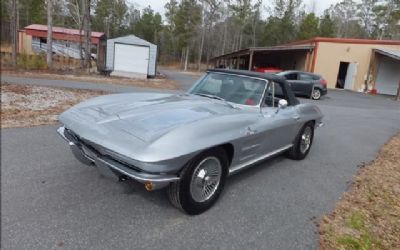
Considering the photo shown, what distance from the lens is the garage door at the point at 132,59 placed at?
22.2 meters

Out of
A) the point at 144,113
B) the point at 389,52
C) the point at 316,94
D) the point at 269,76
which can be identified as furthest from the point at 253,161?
the point at 389,52

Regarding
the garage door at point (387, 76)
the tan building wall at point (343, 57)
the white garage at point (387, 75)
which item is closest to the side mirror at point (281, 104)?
the tan building wall at point (343, 57)

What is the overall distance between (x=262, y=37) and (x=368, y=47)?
119 feet

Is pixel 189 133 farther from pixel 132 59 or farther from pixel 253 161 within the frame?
pixel 132 59

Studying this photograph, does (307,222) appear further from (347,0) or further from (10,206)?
(347,0)

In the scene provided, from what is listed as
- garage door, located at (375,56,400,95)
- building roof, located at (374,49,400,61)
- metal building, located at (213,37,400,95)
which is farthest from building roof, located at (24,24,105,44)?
garage door, located at (375,56,400,95)

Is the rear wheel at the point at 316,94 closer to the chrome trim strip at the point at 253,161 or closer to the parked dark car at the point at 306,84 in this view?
the parked dark car at the point at 306,84

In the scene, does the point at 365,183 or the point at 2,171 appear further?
the point at 365,183

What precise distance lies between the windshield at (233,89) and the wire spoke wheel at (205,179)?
1.23 m

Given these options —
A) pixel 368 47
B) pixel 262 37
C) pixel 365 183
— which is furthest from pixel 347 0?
pixel 365 183

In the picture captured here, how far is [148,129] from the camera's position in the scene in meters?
2.95

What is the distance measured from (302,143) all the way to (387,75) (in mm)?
24171

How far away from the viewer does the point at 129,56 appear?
2239 cm

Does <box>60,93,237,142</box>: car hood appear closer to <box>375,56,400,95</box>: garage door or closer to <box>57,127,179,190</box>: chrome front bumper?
<box>57,127,179,190</box>: chrome front bumper
